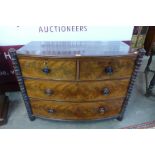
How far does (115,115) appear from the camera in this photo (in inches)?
67.7

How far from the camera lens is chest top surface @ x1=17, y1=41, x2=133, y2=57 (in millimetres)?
1236

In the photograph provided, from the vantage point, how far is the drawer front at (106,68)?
1.23m

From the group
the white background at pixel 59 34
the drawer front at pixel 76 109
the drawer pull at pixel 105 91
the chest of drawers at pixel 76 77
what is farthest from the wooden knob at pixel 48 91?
the white background at pixel 59 34

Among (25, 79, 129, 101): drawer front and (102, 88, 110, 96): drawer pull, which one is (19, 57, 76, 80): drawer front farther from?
(102, 88, 110, 96): drawer pull

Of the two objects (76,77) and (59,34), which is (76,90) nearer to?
(76,77)

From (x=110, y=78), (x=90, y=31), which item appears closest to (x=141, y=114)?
(x=110, y=78)

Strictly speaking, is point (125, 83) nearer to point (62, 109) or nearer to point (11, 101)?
point (62, 109)

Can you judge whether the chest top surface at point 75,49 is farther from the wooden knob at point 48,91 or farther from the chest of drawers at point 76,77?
the wooden knob at point 48,91

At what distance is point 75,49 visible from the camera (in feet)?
4.57

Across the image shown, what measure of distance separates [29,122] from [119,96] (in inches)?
41.9

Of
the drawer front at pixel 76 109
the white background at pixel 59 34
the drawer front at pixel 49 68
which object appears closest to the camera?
the drawer front at pixel 49 68

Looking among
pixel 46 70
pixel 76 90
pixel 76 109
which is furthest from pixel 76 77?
pixel 76 109

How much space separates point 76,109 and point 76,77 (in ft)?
1.37

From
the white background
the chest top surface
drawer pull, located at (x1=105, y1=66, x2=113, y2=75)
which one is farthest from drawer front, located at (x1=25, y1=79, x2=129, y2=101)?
the white background
